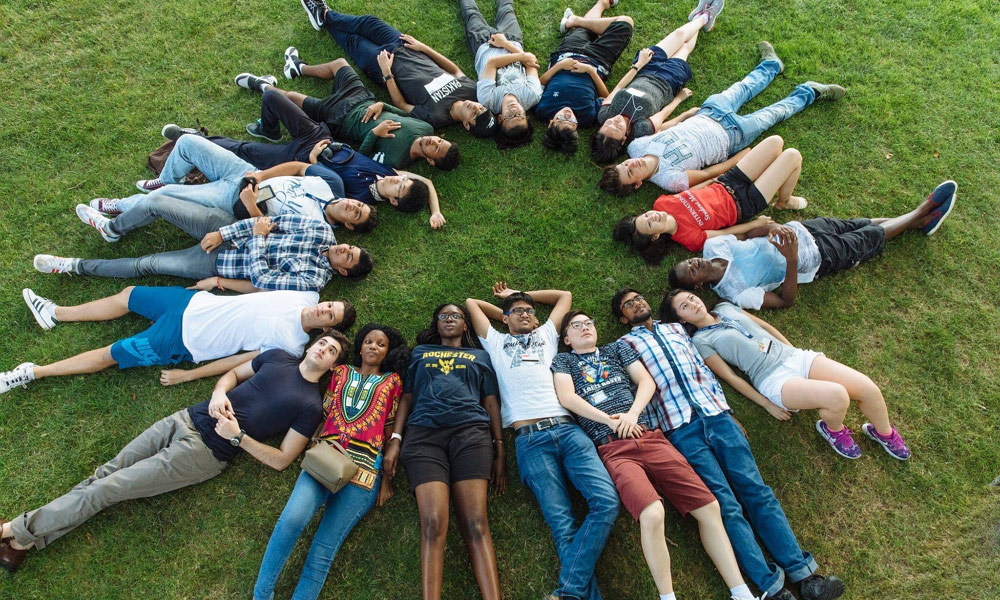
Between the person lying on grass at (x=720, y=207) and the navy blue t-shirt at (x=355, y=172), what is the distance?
3.13m

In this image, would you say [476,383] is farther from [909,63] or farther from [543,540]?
[909,63]

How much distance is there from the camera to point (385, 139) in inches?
276

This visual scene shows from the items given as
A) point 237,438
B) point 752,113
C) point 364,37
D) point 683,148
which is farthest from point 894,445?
point 364,37

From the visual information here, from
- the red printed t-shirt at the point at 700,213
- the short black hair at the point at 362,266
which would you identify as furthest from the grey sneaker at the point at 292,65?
the red printed t-shirt at the point at 700,213

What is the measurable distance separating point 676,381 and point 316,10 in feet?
23.3

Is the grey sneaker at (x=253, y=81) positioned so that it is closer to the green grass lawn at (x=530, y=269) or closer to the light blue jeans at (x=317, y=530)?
the green grass lawn at (x=530, y=269)

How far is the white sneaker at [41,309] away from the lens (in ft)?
19.5

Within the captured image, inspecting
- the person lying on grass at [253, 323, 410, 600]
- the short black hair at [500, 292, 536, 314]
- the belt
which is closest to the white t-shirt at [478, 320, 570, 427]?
Result: the belt

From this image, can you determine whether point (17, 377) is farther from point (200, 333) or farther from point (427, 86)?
point (427, 86)

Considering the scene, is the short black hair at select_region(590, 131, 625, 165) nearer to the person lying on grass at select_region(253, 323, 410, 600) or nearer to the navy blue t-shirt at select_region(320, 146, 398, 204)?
the navy blue t-shirt at select_region(320, 146, 398, 204)

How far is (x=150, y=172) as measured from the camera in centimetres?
695

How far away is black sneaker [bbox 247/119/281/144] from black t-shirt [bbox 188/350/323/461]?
3.46 m

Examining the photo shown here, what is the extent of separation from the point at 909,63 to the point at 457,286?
7445mm

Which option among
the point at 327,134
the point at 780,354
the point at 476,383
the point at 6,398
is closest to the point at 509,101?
the point at 327,134
